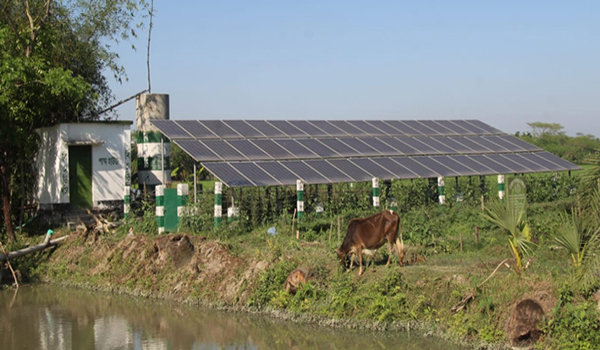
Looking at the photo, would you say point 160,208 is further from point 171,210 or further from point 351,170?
point 351,170

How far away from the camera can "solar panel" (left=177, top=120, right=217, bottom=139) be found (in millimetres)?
21609

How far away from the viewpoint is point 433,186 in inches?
911

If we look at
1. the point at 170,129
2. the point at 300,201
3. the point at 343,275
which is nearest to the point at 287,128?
the point at 170,129

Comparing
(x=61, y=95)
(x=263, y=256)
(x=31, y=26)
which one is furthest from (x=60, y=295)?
(x=31, y=26)

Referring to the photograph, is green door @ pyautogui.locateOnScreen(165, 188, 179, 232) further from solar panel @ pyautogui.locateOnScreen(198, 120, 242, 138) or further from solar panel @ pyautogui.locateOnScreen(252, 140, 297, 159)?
solar panel @ pyautogui.locateOnScreen(198, 120, 242, 138)

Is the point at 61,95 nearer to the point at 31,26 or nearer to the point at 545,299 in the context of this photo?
the point at 31,26

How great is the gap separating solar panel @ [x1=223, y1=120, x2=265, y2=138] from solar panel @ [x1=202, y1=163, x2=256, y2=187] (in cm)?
389

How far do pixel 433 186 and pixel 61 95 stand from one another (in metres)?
11.6

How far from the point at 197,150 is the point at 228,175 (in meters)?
2.10

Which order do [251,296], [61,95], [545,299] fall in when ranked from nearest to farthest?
1. [545,299]
2. [251,296]
3. [61,95]

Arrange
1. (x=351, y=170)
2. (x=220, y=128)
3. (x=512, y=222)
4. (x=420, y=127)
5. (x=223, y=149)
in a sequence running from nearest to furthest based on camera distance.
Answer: (x=512, y=222)
(x=223, y=149)
(x=351, y=170)
(x=220, y=128)
(x=420, y=127)

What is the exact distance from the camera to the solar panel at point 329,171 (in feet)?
65.2

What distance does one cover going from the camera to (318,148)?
74.8 ft

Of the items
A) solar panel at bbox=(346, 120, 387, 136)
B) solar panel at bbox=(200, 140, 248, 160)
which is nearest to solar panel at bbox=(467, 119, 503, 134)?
solar panel at bbox=(346, 120, 387, 136)
